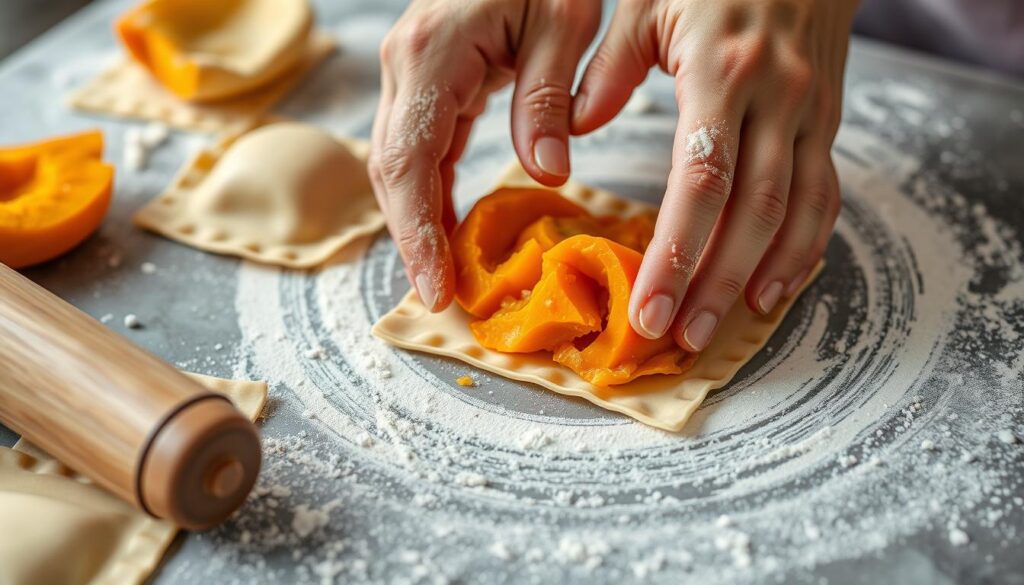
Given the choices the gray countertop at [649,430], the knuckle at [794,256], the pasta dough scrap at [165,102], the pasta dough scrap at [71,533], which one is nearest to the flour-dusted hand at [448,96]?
the gray countertop at [649,430]

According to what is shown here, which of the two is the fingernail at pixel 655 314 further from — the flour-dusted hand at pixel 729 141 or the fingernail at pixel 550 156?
the fingernail at pixel 550 156

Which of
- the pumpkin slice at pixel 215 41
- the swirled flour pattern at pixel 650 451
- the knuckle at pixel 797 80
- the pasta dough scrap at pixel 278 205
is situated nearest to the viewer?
the swirled flour pattern at pixel 650 451

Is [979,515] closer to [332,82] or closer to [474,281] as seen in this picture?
[474,281]

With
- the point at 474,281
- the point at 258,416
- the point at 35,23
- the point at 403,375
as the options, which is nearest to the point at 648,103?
the point at 474,281

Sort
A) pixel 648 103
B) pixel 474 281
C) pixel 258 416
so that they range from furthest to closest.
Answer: pixel 648 103 < pixel 474 281 < pixel 258 416

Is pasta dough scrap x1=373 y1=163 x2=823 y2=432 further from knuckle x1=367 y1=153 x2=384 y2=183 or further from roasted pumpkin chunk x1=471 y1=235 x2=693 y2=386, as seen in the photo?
knuckle x1=367 y1=153 x2=384 y2=183
